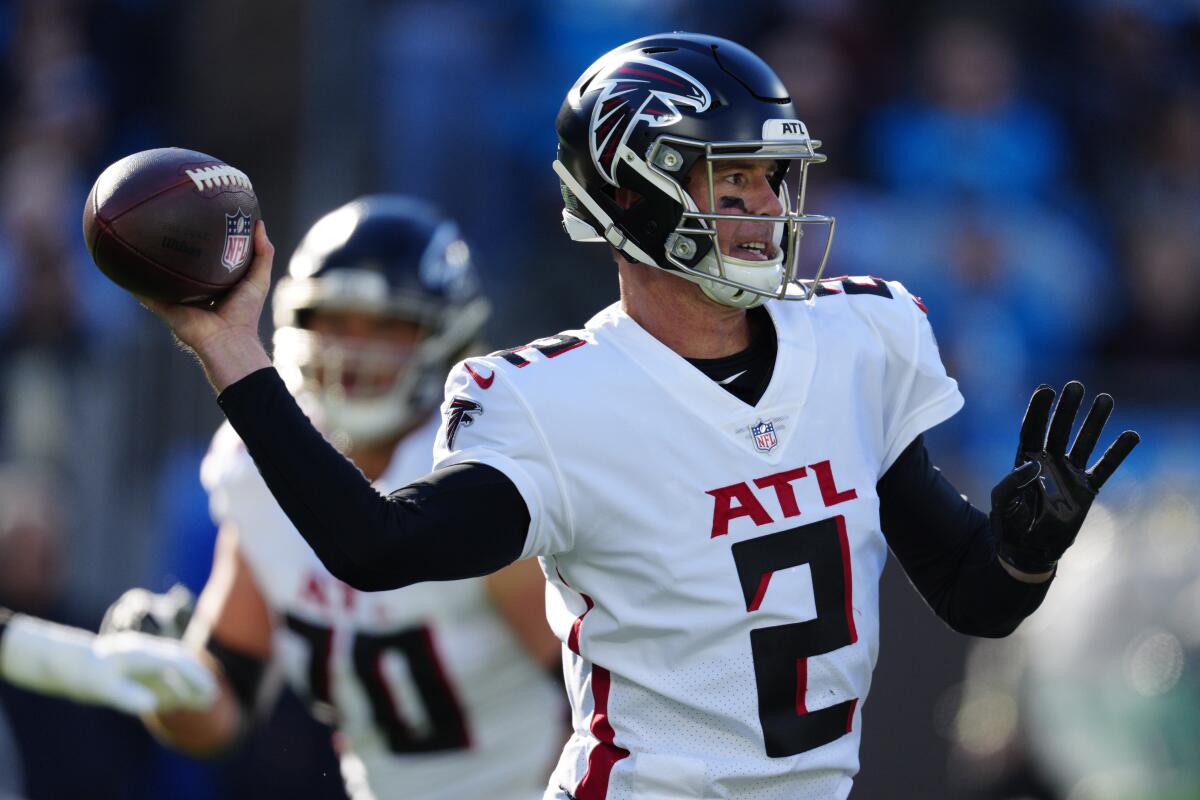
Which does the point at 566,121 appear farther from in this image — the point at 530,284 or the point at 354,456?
the point at 530,284

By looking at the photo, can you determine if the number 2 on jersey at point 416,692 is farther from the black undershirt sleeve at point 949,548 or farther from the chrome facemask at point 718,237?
the chrome facemask at point 718,237

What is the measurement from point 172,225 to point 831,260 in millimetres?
5129

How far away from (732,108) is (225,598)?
80.5 inches

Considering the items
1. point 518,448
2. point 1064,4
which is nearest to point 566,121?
point 518,448

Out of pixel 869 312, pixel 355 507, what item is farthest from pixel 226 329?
pixel 869 312

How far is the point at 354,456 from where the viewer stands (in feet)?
14.2

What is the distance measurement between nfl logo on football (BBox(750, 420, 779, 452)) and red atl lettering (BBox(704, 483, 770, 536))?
74mm

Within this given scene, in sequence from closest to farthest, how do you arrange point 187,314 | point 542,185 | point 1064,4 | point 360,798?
point 187,314
point 360,798
point 542,185
point 1064,4

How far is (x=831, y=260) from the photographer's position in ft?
24.5

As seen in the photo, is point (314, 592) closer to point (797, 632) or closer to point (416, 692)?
point (416, 692)

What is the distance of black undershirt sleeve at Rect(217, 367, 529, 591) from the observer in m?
2.48

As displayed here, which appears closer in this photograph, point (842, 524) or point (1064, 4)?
point (842, 524)

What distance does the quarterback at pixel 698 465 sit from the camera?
104 inches

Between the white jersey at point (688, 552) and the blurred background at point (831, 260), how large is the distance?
2.99 m
